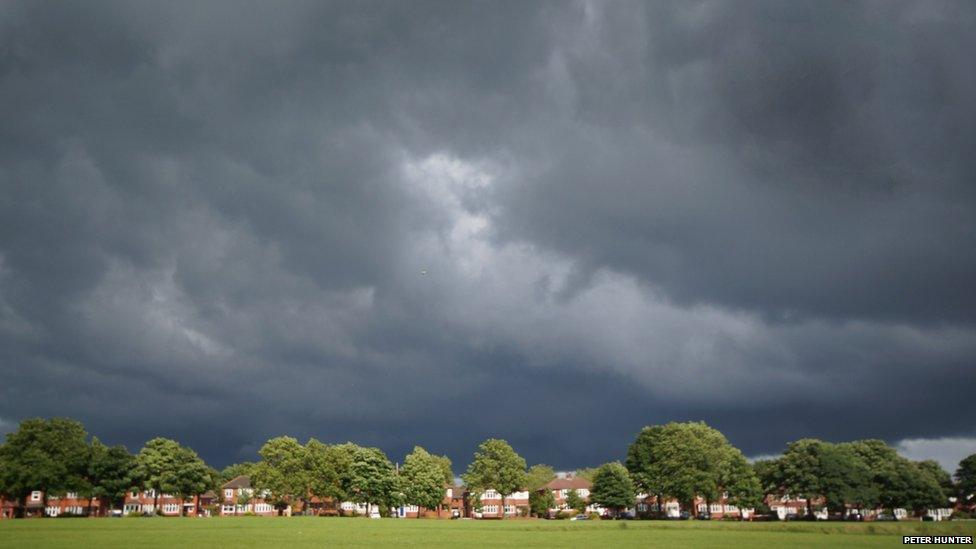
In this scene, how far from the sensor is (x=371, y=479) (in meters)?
156

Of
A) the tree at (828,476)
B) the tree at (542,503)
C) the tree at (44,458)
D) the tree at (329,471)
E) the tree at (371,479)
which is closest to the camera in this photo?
the tree at (828,476)

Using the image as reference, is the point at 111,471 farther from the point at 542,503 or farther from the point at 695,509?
the point at 695,509

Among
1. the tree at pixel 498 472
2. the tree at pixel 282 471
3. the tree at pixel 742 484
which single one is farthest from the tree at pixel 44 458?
the tree at pixel 742 484

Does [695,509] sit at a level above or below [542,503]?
above

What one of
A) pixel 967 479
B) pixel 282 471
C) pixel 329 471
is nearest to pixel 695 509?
pixel 967 479

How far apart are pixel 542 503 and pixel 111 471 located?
9965 centimetres

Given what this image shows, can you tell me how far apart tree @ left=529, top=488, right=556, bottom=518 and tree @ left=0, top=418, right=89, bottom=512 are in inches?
4090

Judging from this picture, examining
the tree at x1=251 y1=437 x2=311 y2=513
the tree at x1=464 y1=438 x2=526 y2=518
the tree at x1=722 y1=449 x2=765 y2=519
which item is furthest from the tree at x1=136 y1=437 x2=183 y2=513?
the tree at x1=722 y1=449 x2=765 y2=519

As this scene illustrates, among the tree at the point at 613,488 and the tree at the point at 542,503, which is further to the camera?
the tree at the point at 542,503

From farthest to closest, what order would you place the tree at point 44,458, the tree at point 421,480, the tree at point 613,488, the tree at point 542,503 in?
1. the tree at point 542,503
2. the tree at point 421,480
3. the tree at point 613,488
4. the tree at point 44,458

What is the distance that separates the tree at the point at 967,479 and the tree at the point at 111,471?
6937 inches

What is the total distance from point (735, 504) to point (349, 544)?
10651 cm

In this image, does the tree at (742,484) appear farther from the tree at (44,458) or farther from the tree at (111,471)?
the tree at (44,458)

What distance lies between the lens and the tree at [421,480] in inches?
6280
